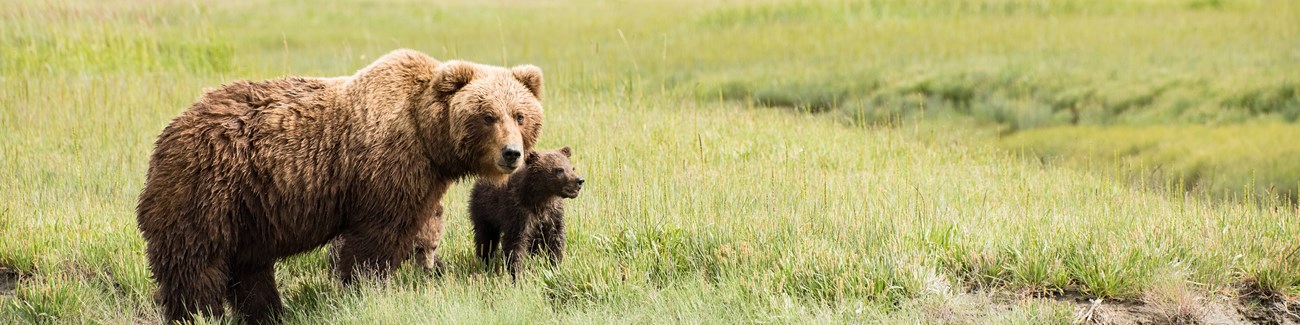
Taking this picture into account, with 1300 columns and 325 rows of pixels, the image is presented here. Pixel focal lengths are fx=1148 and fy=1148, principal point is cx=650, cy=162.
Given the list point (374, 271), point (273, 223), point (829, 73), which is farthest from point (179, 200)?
point (829, 73)

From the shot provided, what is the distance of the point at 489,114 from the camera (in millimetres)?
4793

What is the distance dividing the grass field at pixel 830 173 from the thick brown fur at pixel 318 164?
397mm

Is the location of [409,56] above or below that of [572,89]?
above

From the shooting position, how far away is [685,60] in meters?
17.0

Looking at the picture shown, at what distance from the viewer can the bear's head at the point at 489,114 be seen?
15.6ft

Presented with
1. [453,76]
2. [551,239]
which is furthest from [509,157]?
[551,239]

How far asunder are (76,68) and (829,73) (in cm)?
909

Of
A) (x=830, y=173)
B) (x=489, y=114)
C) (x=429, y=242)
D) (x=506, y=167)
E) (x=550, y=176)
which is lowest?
(x=830, y=173)

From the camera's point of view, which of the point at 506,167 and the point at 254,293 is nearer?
the point at 506,167

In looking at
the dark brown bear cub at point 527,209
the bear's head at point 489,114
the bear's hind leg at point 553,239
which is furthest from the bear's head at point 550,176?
the bear's head at point 489,114

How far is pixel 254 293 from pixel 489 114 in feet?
4.62

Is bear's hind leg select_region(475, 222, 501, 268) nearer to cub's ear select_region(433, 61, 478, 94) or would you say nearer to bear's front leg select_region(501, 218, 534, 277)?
bear's front leg select_region(501, 218, 534, 277)

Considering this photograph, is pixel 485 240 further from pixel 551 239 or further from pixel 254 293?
pixel 254 293

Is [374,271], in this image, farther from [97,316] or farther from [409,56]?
[97,316]
